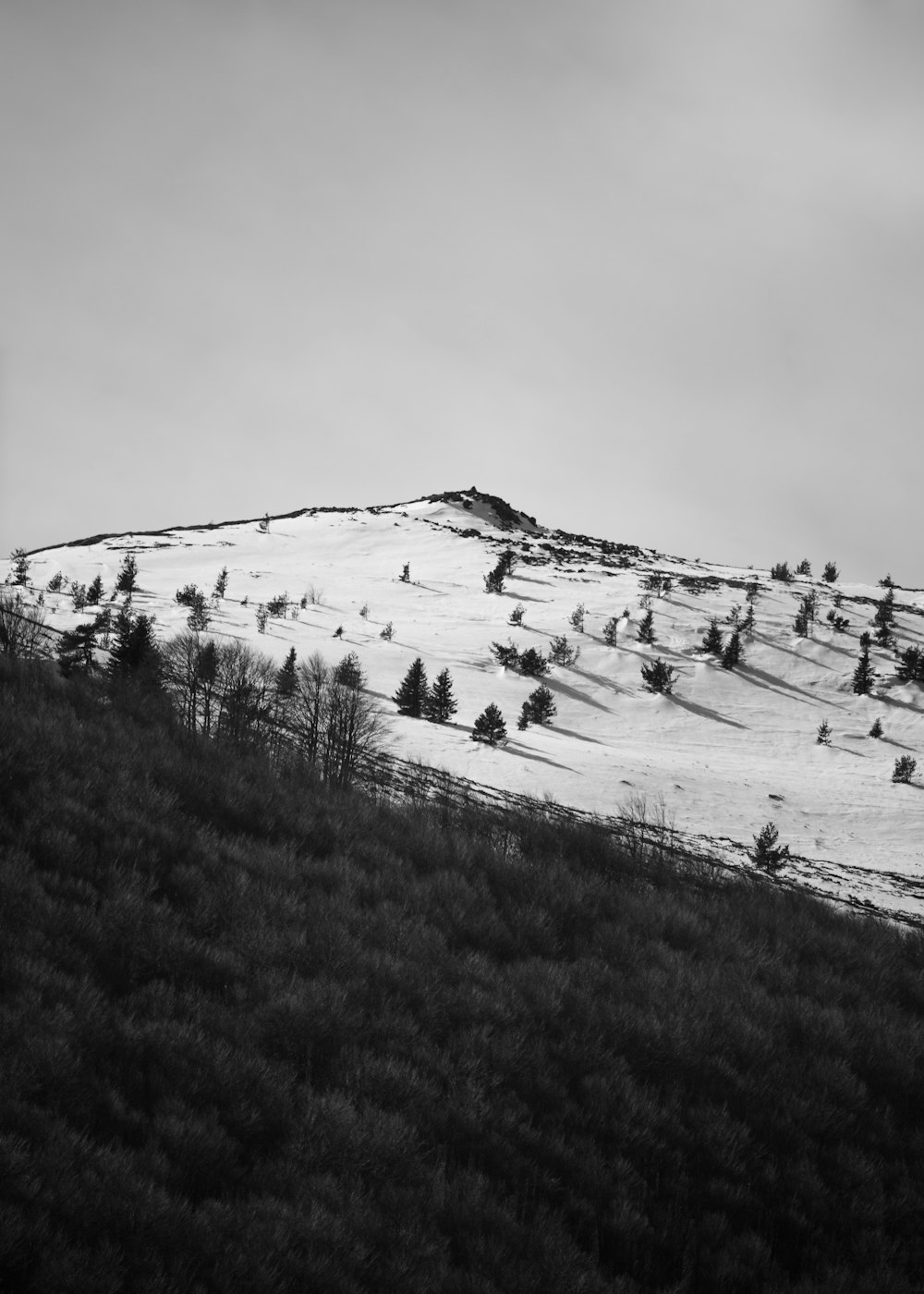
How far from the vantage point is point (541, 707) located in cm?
3950

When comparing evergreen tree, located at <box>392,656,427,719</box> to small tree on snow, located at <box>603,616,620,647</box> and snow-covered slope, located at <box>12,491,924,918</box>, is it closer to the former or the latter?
snow-covered slope, located at <box>12,491,924,918</box>

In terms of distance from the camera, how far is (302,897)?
6.02 metres

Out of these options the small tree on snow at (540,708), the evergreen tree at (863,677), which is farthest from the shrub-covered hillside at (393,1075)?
the evergreen tree at (863,677)

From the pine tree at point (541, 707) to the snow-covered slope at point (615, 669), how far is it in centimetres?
85

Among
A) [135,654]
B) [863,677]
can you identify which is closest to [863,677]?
[863,677]

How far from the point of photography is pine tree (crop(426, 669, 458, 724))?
37.5 metres

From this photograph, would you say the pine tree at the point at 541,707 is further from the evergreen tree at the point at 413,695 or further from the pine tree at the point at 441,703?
the evergreen tree at the point at 413,695

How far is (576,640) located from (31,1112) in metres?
51.0

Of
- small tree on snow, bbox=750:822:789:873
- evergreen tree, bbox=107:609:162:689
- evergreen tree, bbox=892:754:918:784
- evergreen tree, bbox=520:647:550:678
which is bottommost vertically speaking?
small tree on snow, bbox=750:822:789:873

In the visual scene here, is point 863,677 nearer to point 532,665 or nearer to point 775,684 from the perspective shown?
point 775,684

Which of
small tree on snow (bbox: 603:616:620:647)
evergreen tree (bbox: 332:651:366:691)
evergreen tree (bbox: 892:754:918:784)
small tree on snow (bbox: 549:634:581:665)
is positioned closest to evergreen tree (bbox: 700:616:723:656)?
small tree on snow (bbox: 603:616:620:647)

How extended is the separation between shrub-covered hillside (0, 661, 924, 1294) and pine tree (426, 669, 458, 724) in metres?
30.0

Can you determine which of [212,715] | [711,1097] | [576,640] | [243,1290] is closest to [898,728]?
[576,640]

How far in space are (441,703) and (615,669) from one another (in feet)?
54.8
